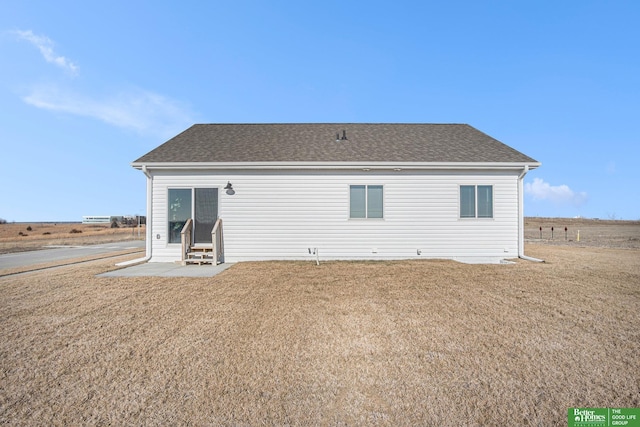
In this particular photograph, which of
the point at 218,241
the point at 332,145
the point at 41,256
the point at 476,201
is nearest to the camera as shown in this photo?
the point at 218,241

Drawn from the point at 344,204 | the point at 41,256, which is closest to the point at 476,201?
the point at 344,204

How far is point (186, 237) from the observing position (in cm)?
873

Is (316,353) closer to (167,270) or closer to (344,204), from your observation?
(167,270)

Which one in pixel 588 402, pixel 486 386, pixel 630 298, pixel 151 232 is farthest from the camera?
pixel 151 232

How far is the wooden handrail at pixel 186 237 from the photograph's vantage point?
8523 mm

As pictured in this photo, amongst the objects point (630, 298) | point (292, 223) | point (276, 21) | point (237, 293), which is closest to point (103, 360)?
point (237, 293)

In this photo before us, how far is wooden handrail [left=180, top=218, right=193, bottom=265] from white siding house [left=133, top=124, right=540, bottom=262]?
29cm

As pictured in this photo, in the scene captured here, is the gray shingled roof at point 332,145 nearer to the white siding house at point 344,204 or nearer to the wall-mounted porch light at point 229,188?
the white siding house at point 344,204

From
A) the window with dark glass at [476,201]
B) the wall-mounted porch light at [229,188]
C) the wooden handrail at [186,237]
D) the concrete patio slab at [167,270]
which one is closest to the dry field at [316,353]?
the concrete patio slab at [167,270]

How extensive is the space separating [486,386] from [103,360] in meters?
4.12

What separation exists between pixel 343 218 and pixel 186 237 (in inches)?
198

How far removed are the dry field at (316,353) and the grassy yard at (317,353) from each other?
0.02 meters

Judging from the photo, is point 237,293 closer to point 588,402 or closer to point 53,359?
point 53,359

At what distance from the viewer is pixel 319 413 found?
2.33 m
